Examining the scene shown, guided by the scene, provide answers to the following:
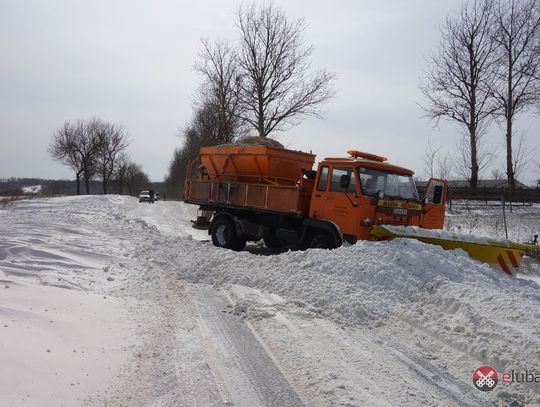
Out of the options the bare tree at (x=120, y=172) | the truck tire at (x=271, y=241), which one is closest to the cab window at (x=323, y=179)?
the truck tire at (x=271, y=241)

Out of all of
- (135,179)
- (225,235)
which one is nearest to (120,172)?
(135,179)

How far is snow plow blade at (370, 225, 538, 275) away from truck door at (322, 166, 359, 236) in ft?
2.21

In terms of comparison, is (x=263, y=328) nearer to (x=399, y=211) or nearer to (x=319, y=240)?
(x=319, y=240)

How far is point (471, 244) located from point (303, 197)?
3.96 meters

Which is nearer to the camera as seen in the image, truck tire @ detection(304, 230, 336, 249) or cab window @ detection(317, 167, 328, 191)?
truck tire @ detection(304, 230, 336, 249)

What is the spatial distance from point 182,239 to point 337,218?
4552mm

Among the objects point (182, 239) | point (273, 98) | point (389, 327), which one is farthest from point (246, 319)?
point (273, 98)

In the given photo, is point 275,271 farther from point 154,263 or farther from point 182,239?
point 182,239

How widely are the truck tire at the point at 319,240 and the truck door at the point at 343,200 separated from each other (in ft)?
1.20

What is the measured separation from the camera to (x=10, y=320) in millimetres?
4824

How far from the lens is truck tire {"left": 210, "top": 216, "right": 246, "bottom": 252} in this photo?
537 inches

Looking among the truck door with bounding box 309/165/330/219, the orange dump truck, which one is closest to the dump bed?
the orange dump truck

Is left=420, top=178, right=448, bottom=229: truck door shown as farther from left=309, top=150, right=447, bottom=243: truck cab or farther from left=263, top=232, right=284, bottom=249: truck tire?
left=263, top=232, right=284, bottom=249: truck tire

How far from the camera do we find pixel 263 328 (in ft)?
19.4
